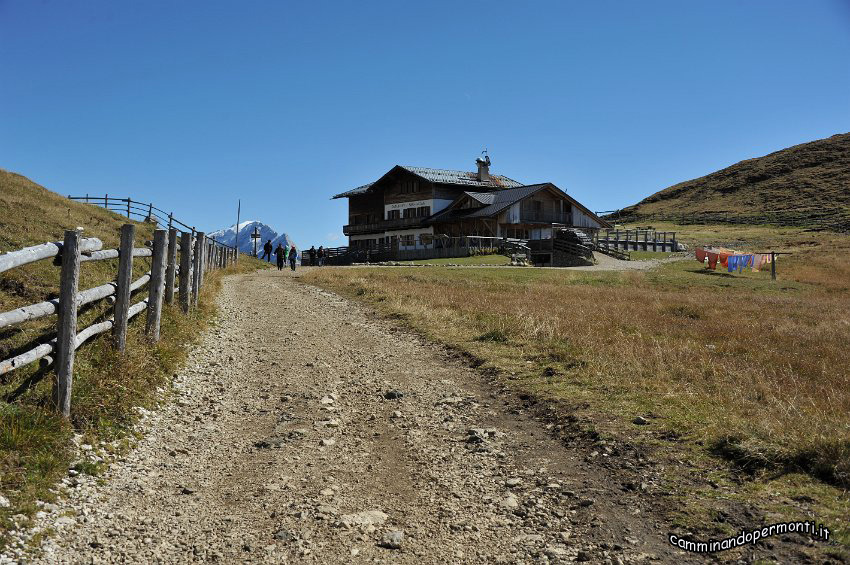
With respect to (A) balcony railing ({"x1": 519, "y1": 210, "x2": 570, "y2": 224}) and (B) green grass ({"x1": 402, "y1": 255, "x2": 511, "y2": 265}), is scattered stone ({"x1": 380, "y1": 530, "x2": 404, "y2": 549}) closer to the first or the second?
(B) green grass ({"x1": 402, "y1": 255, "x2": 511, "y2": 265})

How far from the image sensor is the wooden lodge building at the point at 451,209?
220 feet

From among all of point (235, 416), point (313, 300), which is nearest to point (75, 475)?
point (235, 416)

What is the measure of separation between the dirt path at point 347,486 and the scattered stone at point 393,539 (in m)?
0.01

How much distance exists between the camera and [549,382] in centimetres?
972

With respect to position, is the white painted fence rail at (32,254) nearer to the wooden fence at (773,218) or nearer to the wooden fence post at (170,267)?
the wooden fence post at (170,267)

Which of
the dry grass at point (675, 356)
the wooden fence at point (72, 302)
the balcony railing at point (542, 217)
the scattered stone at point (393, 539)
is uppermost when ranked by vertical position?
the balcony railing at point (542, 217)

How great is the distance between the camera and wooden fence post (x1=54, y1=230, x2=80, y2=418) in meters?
6.42

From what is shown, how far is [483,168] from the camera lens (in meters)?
79.1

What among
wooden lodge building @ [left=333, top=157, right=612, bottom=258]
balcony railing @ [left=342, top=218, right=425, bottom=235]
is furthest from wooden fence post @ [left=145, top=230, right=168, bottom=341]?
balcony railing @ [left=342, top=218, right=425, bottom=235]

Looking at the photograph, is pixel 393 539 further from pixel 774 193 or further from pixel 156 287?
pixel 774 193

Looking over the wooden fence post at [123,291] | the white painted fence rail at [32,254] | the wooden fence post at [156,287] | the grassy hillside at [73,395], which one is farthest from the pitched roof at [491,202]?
the white painted fence rail at [32,254]

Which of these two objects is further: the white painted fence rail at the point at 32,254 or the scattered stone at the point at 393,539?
→ the white painted fence rail at the point at 32,254

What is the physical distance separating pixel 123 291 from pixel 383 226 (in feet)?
225

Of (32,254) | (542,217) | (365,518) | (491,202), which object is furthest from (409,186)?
(365,518)
